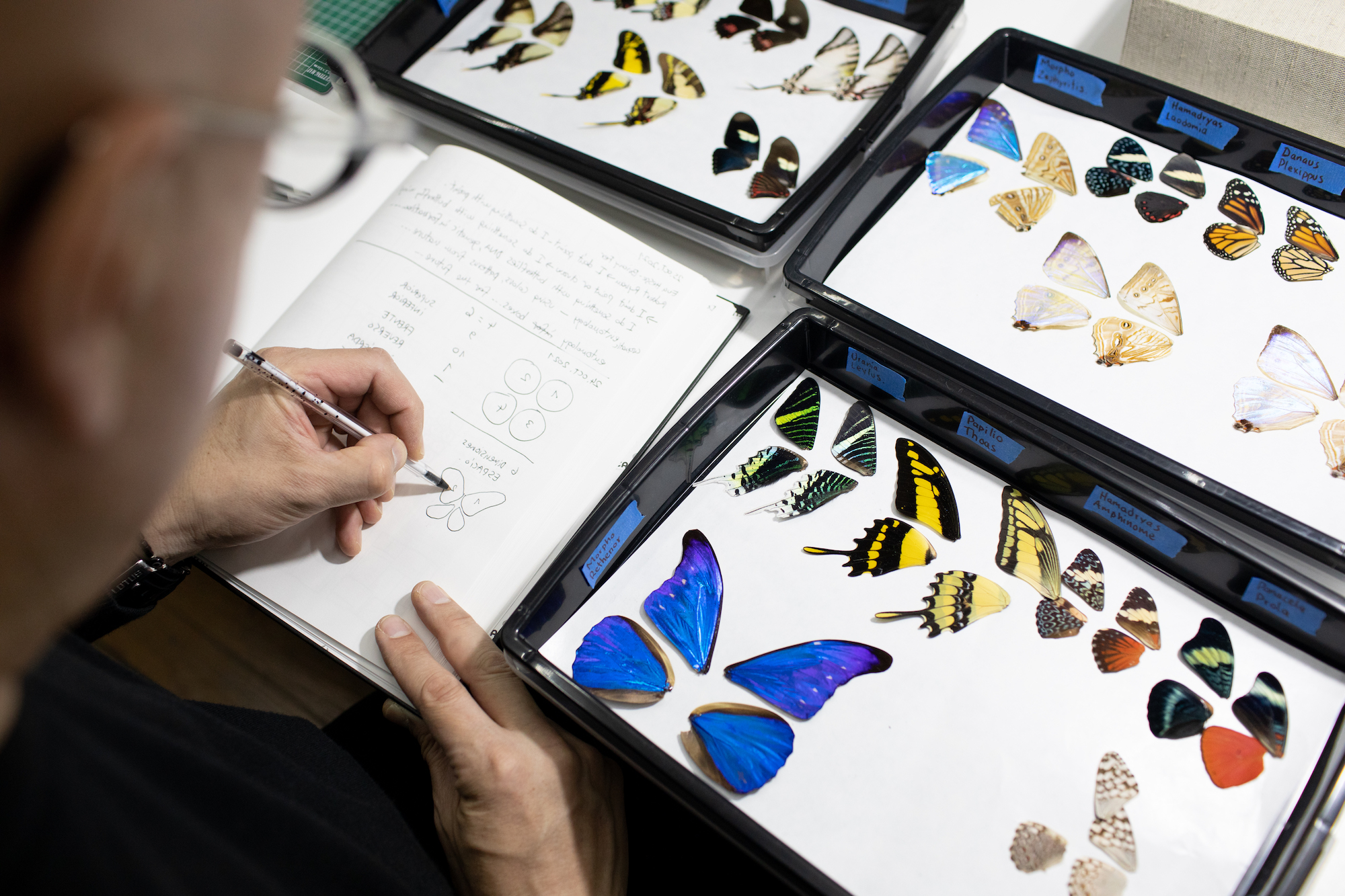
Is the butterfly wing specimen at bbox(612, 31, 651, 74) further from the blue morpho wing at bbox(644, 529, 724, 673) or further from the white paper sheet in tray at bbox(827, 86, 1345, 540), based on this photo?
the blue morpho wing at bbox(644, 529, 724, 673)

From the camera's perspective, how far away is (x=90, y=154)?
0.22 meters

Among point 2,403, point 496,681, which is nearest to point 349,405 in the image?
point 496,681

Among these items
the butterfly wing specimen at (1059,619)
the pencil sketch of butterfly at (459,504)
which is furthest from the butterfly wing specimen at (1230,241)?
the pencil sketch of butterfly at (459,504)

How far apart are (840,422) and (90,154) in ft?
2.00

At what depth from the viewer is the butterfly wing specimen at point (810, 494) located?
702 mm

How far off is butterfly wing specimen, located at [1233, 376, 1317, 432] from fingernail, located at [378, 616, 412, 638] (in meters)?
0.71

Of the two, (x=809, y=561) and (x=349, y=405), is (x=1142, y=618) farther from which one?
(x=349, y=405)

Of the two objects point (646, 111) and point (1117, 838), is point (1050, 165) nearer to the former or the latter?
point (646, 111)

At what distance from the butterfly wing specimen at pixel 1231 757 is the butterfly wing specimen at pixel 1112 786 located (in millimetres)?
54

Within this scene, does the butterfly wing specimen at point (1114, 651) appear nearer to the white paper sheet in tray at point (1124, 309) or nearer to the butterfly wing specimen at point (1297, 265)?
the white paper sheet in tray at point (1124, 309)

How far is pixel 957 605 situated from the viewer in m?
0.65

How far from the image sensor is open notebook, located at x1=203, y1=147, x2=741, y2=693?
2.35 feet

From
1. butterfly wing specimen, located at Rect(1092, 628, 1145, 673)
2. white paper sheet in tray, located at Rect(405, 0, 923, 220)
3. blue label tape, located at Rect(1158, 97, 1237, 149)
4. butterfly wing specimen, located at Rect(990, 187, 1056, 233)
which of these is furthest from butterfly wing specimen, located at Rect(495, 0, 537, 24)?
butterfly wing specimen, located at Rect(1092, 628, 1145, 673)

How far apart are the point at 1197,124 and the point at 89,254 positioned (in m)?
0.93
